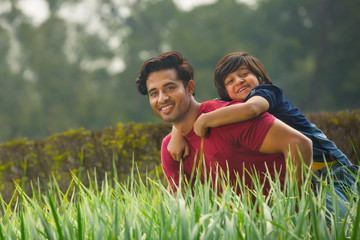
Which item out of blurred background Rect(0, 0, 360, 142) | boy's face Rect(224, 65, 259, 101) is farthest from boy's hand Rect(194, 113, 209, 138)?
blurred background Rect(0, 0, 360, 142)

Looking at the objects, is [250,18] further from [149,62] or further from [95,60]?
[149,62]

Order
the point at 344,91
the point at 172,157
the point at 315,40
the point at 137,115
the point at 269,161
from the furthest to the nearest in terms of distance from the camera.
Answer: the point at 137,115 < the point at 315,40 < the point at 344,91 < the point at 172,157 < the point at 269,161

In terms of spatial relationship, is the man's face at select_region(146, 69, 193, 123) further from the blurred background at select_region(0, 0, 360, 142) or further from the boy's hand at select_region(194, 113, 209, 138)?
the blurred background at select_region(0, 0, 360, 142)

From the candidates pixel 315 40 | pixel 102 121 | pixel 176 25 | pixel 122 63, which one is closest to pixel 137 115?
pixel 102 121

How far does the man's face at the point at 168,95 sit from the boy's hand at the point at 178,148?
13cm

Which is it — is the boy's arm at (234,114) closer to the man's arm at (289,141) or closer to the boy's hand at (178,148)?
the man's arm at (289,141)

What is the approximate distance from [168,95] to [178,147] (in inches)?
14.2

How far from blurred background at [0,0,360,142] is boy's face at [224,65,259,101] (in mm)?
22758

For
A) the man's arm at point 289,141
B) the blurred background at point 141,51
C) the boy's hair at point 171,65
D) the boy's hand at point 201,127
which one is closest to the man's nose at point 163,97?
the boy's hair at point 171,65

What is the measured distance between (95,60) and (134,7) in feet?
15.9

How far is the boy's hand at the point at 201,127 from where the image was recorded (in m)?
2.81

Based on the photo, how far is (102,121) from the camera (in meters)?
29.1

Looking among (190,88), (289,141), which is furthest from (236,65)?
(289,141)

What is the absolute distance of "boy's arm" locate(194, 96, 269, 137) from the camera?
268cm
